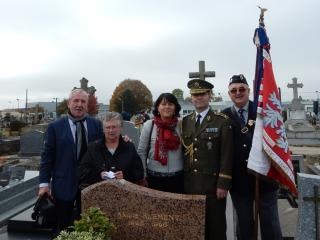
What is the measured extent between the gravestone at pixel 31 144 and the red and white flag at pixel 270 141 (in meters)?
10.7

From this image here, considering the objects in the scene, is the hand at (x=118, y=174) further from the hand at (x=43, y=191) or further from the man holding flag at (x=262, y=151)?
the man holding flag at (x=262, y=151)

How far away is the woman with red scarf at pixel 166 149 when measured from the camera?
3400mm

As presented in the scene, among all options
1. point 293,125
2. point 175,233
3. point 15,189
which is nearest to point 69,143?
point 175,233

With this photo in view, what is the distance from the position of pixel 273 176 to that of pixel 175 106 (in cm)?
118

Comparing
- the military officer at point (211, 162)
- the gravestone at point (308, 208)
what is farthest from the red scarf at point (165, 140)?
the gravestone at point (308, 208)

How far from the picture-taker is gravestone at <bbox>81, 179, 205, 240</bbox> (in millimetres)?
3123

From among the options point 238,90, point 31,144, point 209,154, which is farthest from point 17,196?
point 31,144

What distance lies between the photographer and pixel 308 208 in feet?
10.8

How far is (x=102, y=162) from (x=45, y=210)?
0.74 meters

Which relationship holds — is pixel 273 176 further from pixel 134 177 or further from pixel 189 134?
pixel 134 177

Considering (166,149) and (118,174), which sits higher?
(166,149)

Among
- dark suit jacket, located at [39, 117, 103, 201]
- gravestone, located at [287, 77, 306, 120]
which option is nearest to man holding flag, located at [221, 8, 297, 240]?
dark suit jacket, located at [39, 117, 103, 201]

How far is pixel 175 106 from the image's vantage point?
3.48m

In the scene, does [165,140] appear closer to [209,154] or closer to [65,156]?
[209,154]
